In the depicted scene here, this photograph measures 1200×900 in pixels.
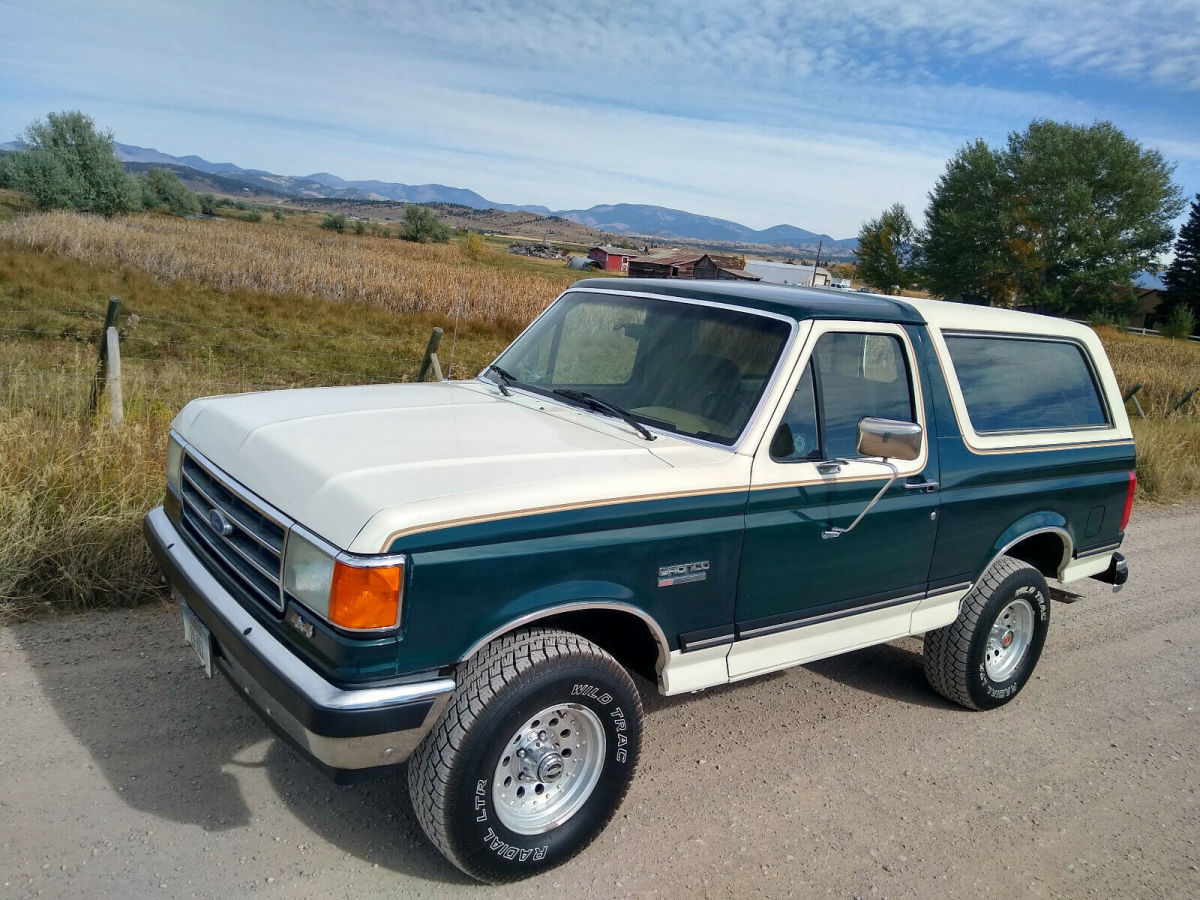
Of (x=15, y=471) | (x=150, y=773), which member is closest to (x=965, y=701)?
(x=150, y=773)

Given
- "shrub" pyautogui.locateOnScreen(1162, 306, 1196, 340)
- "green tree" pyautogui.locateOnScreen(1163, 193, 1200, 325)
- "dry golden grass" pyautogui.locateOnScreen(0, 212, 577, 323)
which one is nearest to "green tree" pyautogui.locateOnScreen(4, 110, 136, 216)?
"dry golden grass" pyautogui.locateOnScreen(0, 212, 577, 323)

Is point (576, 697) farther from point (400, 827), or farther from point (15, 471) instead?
point (15, 471)

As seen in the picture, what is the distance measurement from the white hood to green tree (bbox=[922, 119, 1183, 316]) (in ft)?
179

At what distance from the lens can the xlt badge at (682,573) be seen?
2.97m

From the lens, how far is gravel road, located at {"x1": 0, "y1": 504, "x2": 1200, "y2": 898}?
2.88 meters

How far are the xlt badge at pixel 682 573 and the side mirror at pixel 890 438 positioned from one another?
0.82m

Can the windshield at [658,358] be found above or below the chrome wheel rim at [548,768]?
above

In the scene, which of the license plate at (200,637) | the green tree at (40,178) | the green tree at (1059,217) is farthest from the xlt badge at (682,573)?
the green tree at (1059,217)

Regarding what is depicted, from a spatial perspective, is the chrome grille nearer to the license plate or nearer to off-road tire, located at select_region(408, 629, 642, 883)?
the license plate

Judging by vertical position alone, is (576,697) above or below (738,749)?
above

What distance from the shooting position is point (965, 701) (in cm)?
445

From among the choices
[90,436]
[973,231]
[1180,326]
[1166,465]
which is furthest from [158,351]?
[1180,326]

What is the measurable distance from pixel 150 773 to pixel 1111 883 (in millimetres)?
3721

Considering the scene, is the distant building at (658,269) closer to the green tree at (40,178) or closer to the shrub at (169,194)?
the green tree at (40,178)
